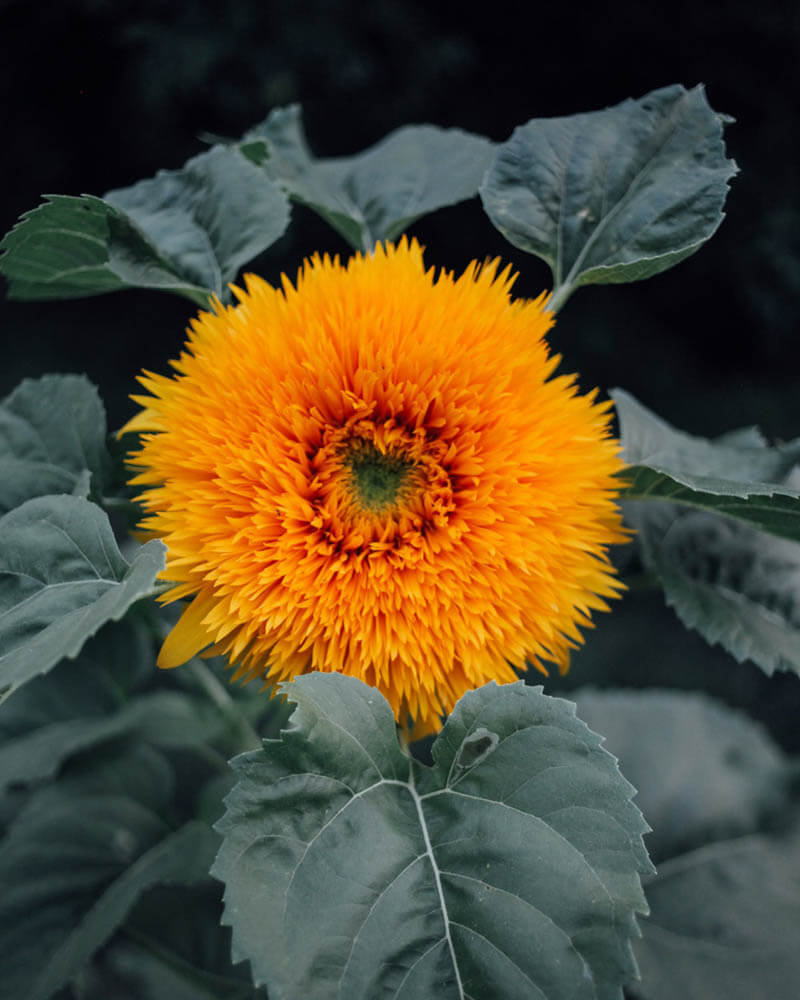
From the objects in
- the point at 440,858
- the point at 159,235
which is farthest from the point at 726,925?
the point at 159,235

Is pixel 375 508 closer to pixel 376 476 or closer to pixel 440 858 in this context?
pixel 376 476

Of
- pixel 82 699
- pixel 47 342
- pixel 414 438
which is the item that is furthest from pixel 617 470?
pixel 47 342

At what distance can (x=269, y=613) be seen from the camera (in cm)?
50

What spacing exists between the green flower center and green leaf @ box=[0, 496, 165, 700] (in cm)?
13

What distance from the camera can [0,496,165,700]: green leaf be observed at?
488 mm

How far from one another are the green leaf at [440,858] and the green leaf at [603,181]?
28cm

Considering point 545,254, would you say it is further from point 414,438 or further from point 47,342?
point 47,342

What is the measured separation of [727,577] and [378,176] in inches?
16.0

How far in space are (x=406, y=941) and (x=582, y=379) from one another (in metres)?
1.94

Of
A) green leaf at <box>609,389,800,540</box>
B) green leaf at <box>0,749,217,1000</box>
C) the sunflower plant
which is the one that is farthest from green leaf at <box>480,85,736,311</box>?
green leaf at <box>0,749,217,1000</box>

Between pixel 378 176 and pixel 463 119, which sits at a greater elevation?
pixel 378 176

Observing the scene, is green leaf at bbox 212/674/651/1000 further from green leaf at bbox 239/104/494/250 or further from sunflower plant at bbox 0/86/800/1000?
green leaf at bbox 239/104/494/250

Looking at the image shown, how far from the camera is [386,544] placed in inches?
20.9

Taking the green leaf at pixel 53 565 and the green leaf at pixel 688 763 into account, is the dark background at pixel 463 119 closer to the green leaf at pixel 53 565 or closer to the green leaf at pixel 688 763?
the green leaf at pixel 688 763
